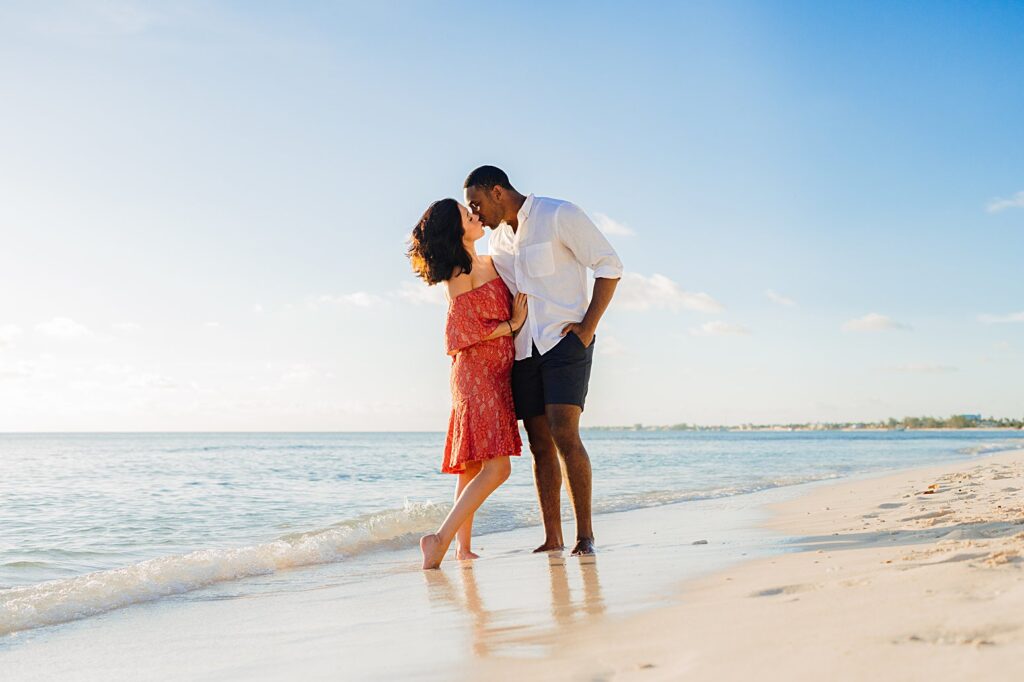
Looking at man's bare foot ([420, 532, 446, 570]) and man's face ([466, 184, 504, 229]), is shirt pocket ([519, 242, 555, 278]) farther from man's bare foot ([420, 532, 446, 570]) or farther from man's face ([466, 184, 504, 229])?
man's bare foot ([420, 532, 446, 570])

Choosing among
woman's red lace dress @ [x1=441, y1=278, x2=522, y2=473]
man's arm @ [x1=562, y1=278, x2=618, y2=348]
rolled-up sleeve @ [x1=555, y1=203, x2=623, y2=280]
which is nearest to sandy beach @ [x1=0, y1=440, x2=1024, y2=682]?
woman's red lace dress @ [x1=441, y1=278, x2=522, y2=473]

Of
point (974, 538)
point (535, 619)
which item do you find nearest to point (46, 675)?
point (535, 619)

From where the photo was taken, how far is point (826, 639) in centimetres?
176

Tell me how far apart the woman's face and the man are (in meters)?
0.05

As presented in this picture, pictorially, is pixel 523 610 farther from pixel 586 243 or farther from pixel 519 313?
pixel 586 243

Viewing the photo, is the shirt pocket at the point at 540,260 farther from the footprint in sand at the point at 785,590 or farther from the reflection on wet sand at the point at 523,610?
the footprint in sand at the point at 785,590

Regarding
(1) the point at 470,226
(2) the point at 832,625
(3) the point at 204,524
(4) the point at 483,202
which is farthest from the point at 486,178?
(3) the point at 204,524

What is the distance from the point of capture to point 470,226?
14.2ft

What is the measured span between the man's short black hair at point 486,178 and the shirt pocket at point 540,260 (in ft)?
1.23

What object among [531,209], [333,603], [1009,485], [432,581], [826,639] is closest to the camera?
[826,639]

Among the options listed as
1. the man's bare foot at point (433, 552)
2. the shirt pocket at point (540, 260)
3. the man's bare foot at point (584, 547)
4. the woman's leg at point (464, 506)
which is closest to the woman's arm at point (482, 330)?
the shirt pocket at point (540, 260)

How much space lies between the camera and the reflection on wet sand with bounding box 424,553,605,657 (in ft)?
7.45

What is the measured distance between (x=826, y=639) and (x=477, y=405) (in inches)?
104

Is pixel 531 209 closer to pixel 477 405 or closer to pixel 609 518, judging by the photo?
pixel 477 405
